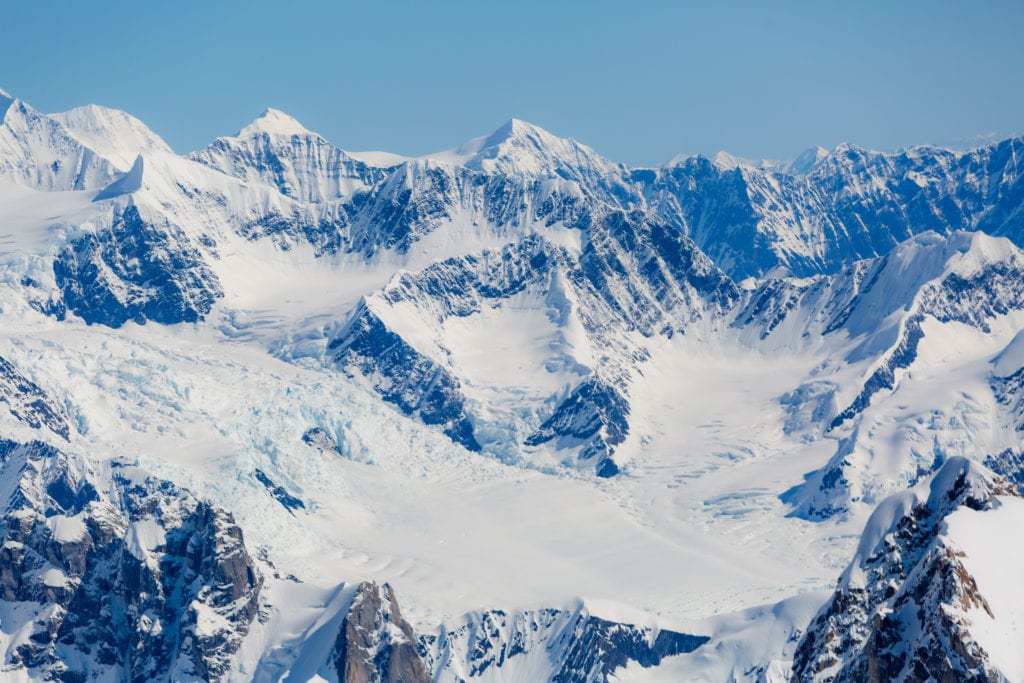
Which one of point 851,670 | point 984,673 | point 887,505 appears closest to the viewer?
point 984,673

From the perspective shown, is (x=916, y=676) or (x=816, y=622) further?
(x=816, y=622)

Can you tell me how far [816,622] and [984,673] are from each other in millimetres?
20144

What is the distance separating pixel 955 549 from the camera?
12800cm

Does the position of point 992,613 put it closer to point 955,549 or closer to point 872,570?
point 955,549

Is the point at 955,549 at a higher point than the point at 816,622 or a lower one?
higher

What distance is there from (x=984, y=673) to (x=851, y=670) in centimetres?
1322

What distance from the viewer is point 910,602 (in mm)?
130000

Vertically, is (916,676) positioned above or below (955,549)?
below

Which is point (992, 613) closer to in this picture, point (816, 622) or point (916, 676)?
point (916, 676)

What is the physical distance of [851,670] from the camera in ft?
433

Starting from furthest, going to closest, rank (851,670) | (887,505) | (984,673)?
(887,505) < (851,670) < (984,673)

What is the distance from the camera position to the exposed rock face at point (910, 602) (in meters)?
124

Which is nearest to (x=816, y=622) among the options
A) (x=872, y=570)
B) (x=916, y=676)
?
(x=872, y=570)

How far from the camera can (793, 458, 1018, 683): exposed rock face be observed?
124 metres
